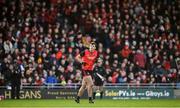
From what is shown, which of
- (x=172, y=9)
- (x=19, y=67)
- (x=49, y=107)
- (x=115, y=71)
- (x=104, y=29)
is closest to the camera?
(x=49, y=107)

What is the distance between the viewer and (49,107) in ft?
66.7

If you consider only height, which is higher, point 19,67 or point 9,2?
point 9,2

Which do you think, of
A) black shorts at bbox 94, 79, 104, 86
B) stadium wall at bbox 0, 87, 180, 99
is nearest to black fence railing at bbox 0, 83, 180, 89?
stadium wall at bbox 0, 87, 180, 99

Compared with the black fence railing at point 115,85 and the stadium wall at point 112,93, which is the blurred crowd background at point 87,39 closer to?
the black fence railing at point 115,85

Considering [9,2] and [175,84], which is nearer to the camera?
[175,84]

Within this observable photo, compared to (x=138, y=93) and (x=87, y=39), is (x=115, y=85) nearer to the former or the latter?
(x=138, y=93)

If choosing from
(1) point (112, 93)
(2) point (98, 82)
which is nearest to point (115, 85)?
(1) point (112, 93)

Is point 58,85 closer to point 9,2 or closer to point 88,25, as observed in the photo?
point 88,25

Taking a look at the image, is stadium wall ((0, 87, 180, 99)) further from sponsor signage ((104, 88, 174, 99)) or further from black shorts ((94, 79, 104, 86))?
black shorts ((94, 79, 104, 86))

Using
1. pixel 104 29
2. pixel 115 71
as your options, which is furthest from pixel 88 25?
pixel 115 71

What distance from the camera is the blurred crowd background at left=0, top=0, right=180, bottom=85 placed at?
28.1m

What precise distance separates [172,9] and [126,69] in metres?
6.35

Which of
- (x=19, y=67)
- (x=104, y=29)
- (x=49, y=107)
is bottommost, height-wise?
(x=49, y=107)

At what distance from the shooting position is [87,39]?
2959 centimetres
